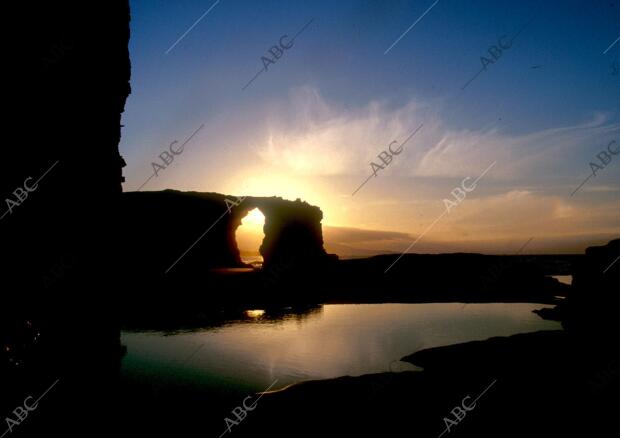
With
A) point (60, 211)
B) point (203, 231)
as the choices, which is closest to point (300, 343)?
point (60, 211)

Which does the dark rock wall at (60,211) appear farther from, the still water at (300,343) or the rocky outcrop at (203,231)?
the rocky outcrop at (203,231)

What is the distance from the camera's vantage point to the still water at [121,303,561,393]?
714 inches

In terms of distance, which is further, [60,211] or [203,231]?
[203,231]

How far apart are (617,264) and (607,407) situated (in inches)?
525

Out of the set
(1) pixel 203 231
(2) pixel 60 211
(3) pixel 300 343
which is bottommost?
(3) pixel 300 343

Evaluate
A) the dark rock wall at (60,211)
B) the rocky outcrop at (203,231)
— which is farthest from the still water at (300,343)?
the rocky outcrop at (203,231)

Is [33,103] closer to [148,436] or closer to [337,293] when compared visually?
[148,436]

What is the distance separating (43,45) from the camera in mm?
8188

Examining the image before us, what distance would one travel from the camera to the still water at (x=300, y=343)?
1814 centimetres

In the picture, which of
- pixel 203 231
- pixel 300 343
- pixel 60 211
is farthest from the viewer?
pixel 203 231

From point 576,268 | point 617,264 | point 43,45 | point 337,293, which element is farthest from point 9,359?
point 337,293

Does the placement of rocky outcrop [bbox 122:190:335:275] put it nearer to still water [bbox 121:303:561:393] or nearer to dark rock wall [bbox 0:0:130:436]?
still water [bbox 121:303:561:393]

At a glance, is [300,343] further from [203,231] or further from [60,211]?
[203,231]

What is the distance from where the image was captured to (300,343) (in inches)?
944
